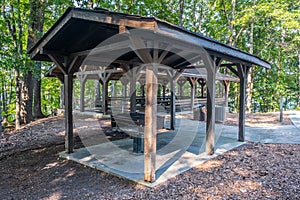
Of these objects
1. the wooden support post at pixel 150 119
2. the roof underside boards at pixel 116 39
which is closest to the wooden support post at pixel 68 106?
the roof underside boards at pixel 116 39

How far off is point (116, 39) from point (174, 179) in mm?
2728

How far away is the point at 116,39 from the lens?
396 cm

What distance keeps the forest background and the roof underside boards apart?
3.31 meters

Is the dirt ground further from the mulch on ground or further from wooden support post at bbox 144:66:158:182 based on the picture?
wooden support post at bbox 144:66:158:182

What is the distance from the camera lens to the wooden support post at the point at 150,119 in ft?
10.2

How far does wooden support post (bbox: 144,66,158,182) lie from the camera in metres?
3.11

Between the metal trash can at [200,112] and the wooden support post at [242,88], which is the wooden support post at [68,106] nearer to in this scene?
the wooden support post at [242,88]

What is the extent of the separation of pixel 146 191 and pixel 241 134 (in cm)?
387

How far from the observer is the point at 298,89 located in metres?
18.2

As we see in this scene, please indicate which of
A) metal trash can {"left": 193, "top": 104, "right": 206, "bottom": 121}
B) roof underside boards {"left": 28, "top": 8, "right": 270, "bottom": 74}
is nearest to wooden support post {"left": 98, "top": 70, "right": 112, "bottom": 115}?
metal trash can {"left": 193, "top": 104, "right": 206, "bottom": 121}

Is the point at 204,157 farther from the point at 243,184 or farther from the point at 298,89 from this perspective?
the point at 298,89

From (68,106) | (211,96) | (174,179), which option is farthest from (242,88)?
(68,106)

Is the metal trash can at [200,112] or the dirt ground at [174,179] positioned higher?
the metal trash can at [200,112]

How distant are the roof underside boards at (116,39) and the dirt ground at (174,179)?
1992 mm
